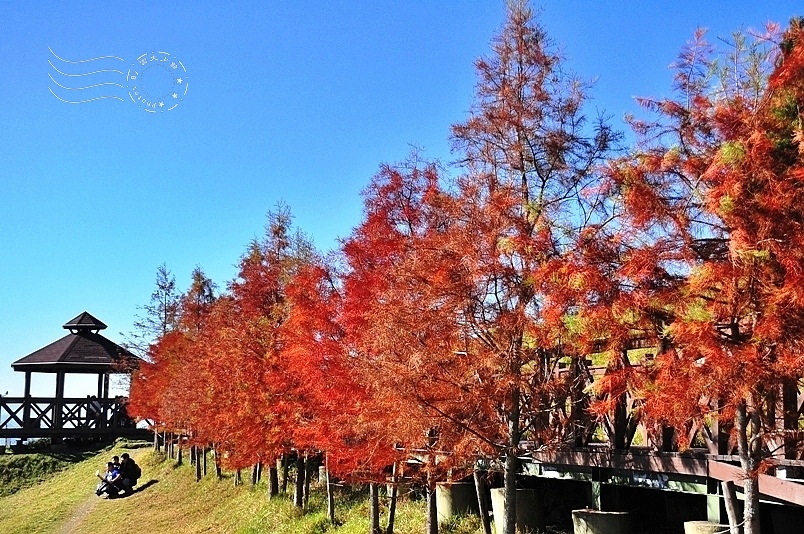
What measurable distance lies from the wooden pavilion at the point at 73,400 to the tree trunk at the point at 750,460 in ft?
121

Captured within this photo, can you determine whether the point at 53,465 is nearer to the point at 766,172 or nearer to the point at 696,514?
the point at 696,514

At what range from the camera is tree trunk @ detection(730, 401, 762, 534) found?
26.5 ft

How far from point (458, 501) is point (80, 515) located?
17.3 meters

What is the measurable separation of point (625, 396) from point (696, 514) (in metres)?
3.81

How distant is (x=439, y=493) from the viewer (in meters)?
16.5

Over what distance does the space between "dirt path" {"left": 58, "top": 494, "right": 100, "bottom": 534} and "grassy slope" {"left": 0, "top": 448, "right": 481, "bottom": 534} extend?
0.14ft

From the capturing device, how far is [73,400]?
135 feet

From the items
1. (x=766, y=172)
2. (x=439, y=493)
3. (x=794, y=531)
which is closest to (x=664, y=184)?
(x=766, y=172)

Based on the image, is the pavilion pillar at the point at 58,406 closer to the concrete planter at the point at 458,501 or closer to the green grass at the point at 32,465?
the green grass at the point at 32,465

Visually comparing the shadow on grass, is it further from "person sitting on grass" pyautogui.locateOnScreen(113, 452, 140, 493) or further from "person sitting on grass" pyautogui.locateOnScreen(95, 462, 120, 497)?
"person sitting on grass" pyautogui.locateOnScreen(95, 462, 120, 497)

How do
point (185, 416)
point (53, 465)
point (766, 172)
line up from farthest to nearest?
1. point (53, 465)
2. point (185, 416)
3. point (766, 172)

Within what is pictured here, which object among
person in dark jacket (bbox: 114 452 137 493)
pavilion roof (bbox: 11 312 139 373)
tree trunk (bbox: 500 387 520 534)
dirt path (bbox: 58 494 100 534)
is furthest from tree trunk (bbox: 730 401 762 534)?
pavilion roof (bbox: 11 312 139 373)

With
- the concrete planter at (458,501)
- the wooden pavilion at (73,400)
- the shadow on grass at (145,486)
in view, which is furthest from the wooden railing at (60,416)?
the concrete planter at (458,501)

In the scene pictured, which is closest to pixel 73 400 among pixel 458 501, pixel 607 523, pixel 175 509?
pixel 175 509
